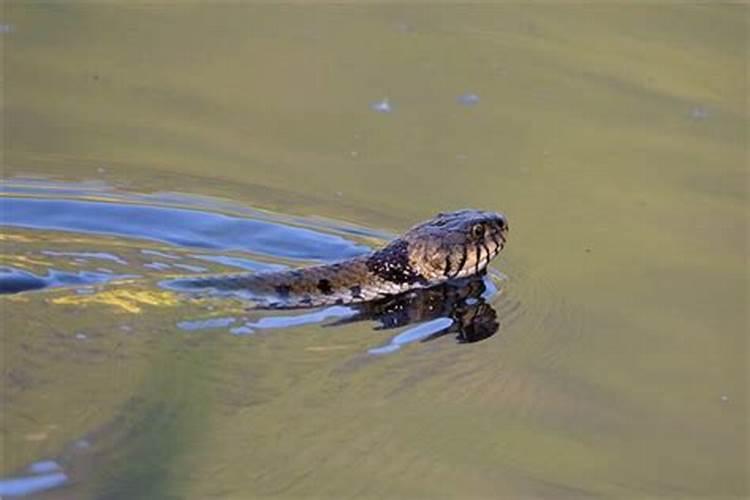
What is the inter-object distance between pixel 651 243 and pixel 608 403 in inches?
64.0

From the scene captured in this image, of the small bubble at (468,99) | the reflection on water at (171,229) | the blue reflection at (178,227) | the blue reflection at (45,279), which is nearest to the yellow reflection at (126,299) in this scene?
the blue reflection at (45,279)

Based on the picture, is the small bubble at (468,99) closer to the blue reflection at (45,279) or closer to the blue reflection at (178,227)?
the blue reflection at (178,227)

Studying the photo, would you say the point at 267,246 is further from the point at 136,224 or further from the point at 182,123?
the point at 182,123

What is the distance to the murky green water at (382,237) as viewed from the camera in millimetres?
5426

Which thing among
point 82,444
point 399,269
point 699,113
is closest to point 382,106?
point 699,113

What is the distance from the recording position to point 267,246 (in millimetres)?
7316

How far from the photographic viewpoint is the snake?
6.78 metres

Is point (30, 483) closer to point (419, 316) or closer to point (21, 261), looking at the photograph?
point (21, 261)

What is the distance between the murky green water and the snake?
0.16 meters

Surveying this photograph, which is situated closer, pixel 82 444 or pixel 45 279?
pixel 82 444

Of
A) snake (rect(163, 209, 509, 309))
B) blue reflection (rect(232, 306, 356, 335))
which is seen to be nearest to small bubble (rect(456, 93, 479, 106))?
snake (rect(163, 209, 509, 309))

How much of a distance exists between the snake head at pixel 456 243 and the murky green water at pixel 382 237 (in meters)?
0.13

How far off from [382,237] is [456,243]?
14.6 inches

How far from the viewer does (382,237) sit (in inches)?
293
